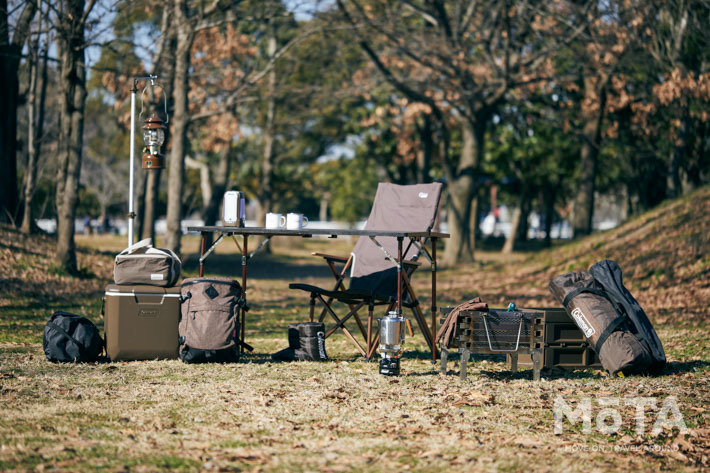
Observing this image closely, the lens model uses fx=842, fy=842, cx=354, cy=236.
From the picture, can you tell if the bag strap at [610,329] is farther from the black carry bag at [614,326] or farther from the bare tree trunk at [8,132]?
the bare tree trunk at [8,132]

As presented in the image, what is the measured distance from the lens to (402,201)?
795cm

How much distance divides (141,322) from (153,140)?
1.98 metres

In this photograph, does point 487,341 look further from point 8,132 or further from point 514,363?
point 8,132

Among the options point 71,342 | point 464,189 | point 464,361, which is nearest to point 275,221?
point 71,342

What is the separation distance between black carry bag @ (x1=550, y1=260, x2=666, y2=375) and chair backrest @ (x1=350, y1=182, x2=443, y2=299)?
1615 millimetres

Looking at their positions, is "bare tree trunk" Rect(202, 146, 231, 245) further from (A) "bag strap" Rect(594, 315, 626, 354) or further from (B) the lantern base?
(A) "bag strap" Rect(594, 315, 626, 354)

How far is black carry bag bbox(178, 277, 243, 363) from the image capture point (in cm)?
661

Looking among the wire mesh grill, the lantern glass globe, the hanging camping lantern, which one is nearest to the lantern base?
the hanging camping lantern

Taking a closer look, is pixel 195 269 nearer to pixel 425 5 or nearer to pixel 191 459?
pixel 425 5

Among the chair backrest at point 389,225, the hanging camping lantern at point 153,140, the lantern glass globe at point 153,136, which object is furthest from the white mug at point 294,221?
the lantern glass globe at point 153,136

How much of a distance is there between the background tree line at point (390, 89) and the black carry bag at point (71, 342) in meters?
6.63

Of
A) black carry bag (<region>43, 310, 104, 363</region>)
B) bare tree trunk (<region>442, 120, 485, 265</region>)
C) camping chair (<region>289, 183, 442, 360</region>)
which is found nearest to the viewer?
black carry bag (<region>43, 310, 104, 363</region>)

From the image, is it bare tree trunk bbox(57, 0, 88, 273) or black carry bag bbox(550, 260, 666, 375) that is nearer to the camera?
black carry bag bbox(550, 260, 666, 375)

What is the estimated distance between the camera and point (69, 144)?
507 inches
